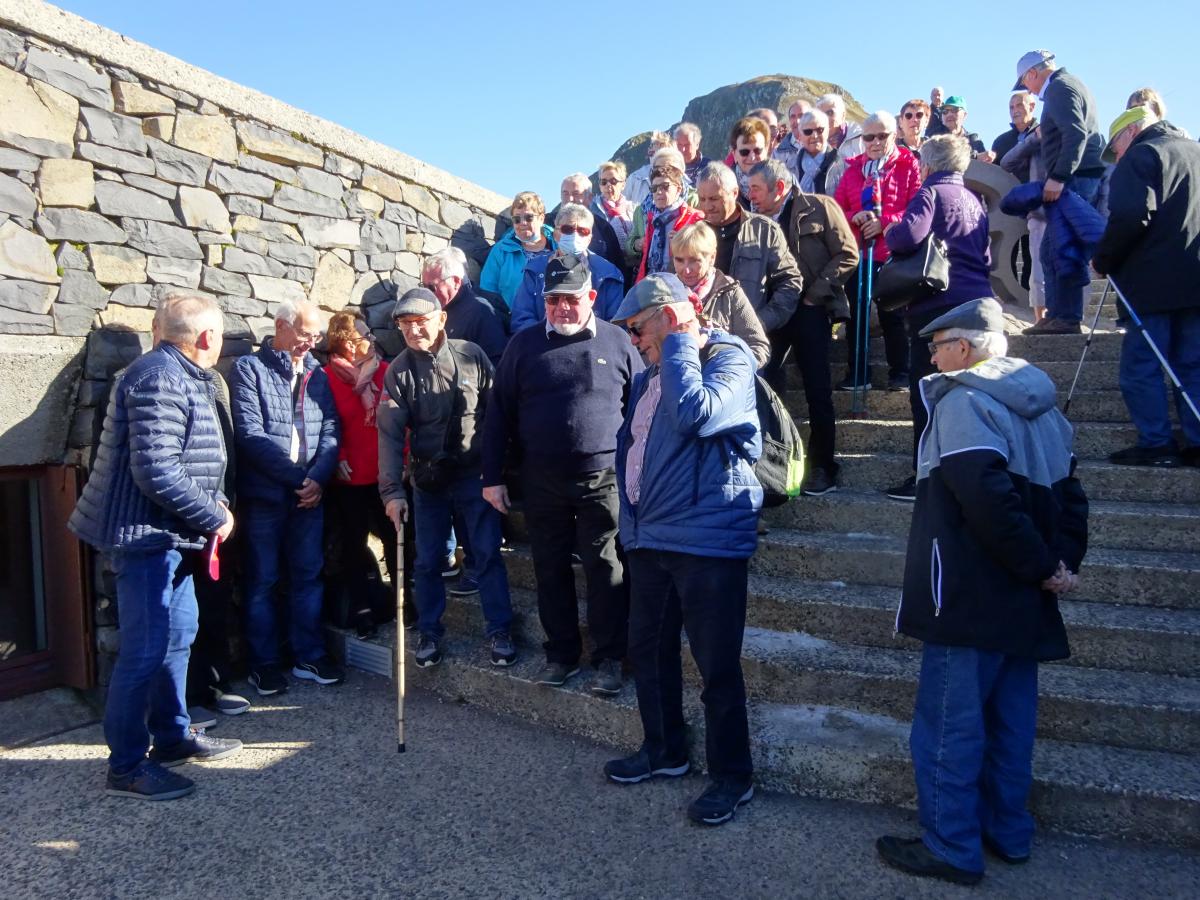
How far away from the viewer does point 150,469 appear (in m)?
3.19

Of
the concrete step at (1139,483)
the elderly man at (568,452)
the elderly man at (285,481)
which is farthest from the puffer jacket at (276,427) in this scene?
the concrete step at (1139,483)

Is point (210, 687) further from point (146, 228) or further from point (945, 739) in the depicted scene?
point (945, 739)

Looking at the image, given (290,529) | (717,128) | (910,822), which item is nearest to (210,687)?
(290,529)

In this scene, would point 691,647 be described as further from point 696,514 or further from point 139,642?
point 139,642

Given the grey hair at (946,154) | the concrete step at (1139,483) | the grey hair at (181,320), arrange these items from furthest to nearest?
the grey hair at (946,154) → the concrete step at (1139,483) → the grey hair at (181,320)

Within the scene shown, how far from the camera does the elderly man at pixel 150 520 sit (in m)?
3.22

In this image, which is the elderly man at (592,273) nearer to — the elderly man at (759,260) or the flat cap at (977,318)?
the elderly man at (759,260)

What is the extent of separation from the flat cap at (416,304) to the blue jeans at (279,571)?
1.26 metres

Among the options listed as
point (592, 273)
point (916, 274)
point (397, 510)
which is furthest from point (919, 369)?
point (397, 510)

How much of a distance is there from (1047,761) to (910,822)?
0.55 meters

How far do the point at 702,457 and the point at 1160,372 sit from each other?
9.27 ft

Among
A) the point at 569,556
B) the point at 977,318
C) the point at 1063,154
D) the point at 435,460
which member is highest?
the point at 1063,154

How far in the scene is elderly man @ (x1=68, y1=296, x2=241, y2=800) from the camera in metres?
3.22

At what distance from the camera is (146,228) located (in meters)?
4.39
